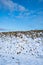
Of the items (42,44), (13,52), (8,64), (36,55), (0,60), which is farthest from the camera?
(42,44)

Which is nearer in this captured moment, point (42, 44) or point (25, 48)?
point (25, 48)

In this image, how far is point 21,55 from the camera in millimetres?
8891

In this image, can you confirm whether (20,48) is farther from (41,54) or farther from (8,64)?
(8,64)

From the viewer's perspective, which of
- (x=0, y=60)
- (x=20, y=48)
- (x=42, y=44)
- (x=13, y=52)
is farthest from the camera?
(x=42, y=44)

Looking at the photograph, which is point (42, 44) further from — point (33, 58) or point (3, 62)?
point (3, 62)

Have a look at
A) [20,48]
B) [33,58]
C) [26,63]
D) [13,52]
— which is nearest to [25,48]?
[20,48]

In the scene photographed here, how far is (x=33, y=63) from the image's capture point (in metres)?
7.25

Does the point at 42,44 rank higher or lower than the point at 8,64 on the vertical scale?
higher

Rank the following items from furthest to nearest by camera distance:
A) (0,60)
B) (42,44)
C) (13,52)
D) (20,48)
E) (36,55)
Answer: (42,44) → (20,48) → (13,52) → (36,55) → (0,60)

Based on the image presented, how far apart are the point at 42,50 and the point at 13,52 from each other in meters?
2.51

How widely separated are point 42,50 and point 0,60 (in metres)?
3.84

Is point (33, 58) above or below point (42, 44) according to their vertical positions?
below

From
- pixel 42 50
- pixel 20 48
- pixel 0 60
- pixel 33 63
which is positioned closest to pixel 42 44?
pixel 42 50

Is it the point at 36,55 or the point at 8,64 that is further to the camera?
the point at 36,55
